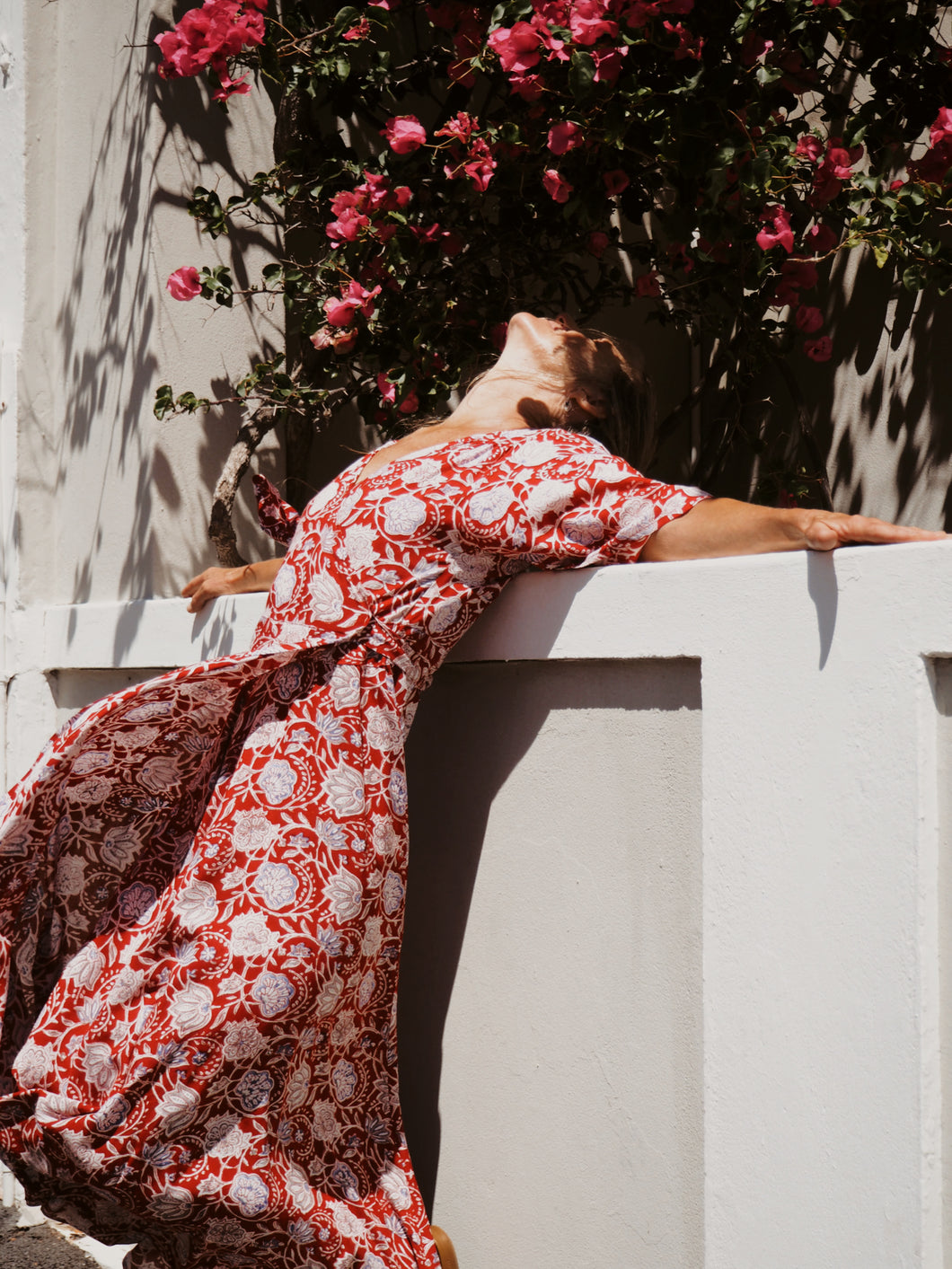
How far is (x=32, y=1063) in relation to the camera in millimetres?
2273

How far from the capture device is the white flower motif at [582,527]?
6.97ft

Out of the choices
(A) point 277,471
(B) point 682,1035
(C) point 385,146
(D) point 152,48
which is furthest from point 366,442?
(B) point 682,1035

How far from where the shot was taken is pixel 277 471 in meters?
3.62

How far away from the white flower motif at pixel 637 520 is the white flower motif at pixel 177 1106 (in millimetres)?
1154

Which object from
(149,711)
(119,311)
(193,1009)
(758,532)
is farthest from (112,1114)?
(119,311)

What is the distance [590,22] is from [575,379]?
0.67 metres

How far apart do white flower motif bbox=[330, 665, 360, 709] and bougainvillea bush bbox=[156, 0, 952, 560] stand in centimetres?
114

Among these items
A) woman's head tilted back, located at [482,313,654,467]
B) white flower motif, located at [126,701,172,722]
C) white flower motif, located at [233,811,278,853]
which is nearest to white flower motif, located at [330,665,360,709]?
white flower motif, located at [233,811,278,853]

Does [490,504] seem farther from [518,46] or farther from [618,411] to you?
[518,46]

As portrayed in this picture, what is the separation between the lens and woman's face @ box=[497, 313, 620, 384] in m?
2.65

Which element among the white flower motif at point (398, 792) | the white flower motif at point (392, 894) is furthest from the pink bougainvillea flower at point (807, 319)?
the white flower motif at point (392, 894)

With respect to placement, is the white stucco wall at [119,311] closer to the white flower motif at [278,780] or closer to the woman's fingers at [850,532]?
the white flower motif at [278,780]

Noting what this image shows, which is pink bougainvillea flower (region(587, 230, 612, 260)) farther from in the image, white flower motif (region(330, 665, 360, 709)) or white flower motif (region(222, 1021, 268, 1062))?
white flower motif (region(222, 1021, 268, 1062))

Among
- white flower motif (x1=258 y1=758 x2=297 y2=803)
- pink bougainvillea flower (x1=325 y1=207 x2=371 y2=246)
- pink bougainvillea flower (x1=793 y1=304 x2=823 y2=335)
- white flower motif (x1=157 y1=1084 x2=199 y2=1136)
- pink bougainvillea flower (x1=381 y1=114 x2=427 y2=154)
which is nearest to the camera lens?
white flower motif (x1=157 y1=1084 x2=199 y2=1136)
